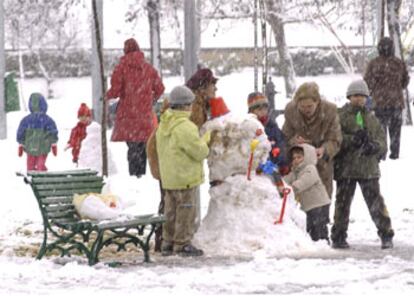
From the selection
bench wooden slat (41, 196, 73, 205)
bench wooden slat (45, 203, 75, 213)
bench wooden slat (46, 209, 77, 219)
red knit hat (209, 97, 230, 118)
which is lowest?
bench wooden slat (46, 209, 77, 219)

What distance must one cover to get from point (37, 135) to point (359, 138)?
701 cm

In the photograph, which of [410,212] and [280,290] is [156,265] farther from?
[410,212]

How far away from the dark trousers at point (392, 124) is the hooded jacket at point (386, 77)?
0.48ft

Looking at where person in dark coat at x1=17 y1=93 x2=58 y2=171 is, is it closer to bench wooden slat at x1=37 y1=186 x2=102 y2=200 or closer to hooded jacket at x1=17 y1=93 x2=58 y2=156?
hooded jacket at x1=17 y1=93 x2=58 y2=156

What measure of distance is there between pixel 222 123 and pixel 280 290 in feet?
10.2

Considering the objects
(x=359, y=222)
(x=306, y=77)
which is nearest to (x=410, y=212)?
(x=359, y=222)

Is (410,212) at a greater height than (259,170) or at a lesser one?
lesser

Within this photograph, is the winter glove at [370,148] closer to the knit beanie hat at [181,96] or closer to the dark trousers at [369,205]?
the dark trousers at [369,205]

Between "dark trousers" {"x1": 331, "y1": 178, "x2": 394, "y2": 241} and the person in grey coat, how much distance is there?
7.5 inches

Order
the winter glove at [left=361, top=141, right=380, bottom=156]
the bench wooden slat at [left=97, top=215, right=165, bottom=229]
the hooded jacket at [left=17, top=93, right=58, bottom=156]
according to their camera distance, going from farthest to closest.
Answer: the hooded jacket at [left=17, top=93, right=58, bottom=156]
the winter glove at [left=361, top=141, right=380, bottom=156]
the bench wooden slat at [left=97, top=215, right=165, bottom=229]

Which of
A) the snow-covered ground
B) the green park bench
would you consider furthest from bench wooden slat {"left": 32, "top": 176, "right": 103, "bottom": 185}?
the snow-covered ground

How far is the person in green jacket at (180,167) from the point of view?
12.5 meters

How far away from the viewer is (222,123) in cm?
1309

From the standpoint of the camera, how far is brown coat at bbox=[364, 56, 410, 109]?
20438 mm
